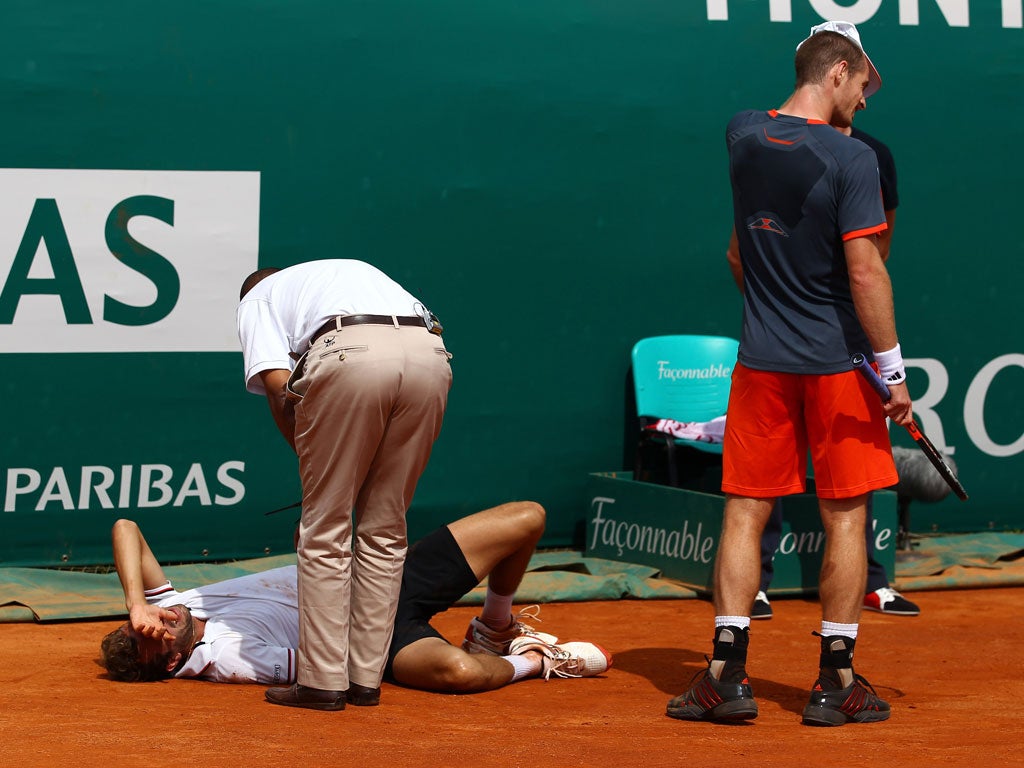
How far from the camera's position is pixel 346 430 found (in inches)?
149

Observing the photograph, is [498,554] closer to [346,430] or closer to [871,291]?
[346,430]

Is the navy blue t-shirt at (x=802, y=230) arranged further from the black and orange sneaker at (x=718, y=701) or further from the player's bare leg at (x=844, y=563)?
the black and orange sneaker at (x=718, y=701)

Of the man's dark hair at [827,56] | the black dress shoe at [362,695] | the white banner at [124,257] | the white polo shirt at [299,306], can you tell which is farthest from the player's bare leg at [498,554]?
the white banner at [124,257]

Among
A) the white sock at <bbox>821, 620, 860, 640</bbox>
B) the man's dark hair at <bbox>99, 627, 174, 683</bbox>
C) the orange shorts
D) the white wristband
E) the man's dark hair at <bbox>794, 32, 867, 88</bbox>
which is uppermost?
the man's dark hair at <bbox>794, 32, 867, 88</bbox>

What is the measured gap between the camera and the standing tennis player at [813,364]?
12.6ft

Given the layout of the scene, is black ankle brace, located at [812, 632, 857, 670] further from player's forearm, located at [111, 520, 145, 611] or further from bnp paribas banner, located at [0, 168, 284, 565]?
bnp paribas banner, located at [0, 168, 284, 565]

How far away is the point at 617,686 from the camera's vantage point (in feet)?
14.3

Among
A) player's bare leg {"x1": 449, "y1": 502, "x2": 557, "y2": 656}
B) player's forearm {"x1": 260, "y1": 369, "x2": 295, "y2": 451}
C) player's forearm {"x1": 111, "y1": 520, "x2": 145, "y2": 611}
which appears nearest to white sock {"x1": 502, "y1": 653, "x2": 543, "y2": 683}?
player's bare leg {"x1": 449, "y1": 502, "x2": 557, "y2": 656}

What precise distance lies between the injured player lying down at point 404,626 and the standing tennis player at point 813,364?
60cm

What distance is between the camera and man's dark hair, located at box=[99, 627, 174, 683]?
4.11 meters

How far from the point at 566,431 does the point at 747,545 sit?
2741mm

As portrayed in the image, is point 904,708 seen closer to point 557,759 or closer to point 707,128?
point 557,759

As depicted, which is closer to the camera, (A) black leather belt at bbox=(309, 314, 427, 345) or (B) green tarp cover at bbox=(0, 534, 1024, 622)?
(A) black leather belt at bbox=(309, 314, 427, 345)

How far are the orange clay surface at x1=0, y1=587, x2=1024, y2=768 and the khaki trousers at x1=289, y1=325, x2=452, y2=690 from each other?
204 millimetres
